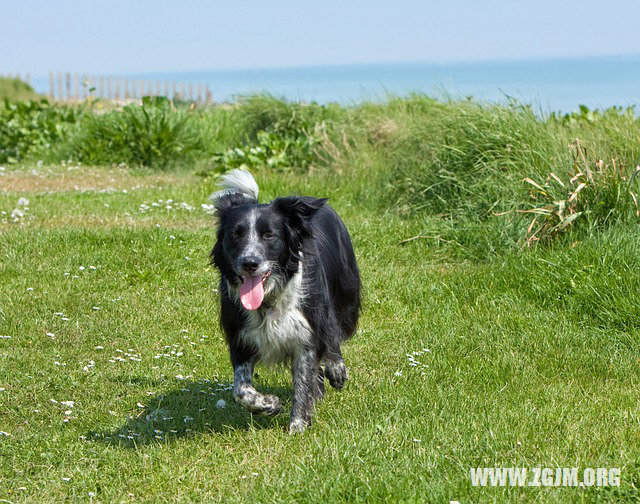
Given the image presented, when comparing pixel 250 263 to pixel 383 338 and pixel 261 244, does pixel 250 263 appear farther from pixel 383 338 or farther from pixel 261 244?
pixel 383 338

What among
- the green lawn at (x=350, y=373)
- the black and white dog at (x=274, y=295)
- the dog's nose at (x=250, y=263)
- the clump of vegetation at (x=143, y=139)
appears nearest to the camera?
the green lawn at (x=350, y=373)

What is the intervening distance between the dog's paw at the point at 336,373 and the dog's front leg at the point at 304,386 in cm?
36

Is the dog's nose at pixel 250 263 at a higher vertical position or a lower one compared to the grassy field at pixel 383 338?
higher

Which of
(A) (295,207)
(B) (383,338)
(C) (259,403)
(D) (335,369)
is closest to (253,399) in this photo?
(C) (259,403)

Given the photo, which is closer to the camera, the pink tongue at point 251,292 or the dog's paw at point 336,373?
the pink tongue at point 251,292

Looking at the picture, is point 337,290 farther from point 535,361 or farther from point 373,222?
point 373,222

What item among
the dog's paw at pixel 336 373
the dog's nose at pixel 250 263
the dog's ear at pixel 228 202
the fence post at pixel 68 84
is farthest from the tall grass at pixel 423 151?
the fence post at pixel 68 84

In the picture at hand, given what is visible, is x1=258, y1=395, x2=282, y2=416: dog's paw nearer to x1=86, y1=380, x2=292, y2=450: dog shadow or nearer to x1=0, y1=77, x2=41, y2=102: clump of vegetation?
x1=86, y1=380, x2=292, y2=450: dog shadow

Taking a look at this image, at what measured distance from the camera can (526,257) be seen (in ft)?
23.8

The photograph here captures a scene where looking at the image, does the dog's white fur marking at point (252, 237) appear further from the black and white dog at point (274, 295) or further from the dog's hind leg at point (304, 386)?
the dog's hind leg at point (304, 386)

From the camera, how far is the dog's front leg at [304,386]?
470cm

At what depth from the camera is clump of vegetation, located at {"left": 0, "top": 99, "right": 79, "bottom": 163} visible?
606 inches

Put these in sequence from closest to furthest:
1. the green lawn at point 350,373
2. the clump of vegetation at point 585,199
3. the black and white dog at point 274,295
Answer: the green lawn at point 350,373 → the black and white dog at point 274,295 → the clump of vegetation at point 585,199

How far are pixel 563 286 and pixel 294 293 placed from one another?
2.80 metres
